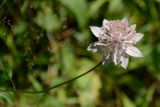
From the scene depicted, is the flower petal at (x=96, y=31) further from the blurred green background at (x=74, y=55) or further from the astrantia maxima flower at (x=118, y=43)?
the blurred green background at (x=74, y=55)

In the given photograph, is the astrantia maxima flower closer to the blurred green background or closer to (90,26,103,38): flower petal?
(90,26,103,38): flower petal

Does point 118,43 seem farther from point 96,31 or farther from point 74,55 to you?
point 74,55

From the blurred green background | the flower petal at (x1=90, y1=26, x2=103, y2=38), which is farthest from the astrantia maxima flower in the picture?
the blurred green background

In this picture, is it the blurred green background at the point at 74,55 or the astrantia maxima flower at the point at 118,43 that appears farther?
the blurred green background at the point at 74,55

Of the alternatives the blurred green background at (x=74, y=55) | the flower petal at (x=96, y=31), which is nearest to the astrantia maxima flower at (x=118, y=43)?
the flower petal at (x=96, y=31)

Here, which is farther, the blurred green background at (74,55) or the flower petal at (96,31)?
the blurred green background at (74,55)

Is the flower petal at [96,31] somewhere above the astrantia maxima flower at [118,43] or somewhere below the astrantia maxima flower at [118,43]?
above
